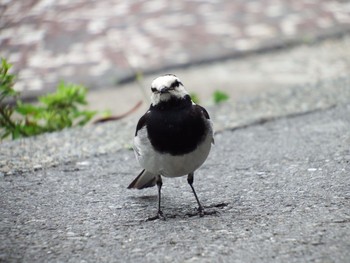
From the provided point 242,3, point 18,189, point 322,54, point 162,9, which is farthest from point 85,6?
point 18,189

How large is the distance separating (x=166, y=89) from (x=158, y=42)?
388 centimetres

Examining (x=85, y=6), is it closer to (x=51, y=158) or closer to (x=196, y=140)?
(x=51, y=158)

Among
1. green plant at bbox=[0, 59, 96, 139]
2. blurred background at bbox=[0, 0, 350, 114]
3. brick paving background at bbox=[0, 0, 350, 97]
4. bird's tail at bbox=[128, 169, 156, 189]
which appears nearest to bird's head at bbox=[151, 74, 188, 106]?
bird's tail at bbox=[128, 169, 156, 189]

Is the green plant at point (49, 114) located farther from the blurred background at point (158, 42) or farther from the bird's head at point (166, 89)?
the bird's head at point (166, 89)

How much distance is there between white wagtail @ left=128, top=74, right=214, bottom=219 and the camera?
3936 millimetres

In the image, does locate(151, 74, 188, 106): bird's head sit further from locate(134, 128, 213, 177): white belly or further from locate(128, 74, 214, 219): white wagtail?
locate(134, 128, 213, 177): white belly

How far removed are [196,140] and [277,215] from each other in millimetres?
566

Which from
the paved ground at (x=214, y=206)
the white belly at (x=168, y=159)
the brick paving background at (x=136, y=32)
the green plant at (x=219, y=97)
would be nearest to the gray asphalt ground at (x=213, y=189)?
the paved ground at (x=214, y=206)

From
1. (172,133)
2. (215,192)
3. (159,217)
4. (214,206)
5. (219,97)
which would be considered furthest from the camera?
(219,97)

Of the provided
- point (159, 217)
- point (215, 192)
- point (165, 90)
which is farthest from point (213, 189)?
point (165, 90)

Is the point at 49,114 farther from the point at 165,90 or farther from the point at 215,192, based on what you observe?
the point at 165,90

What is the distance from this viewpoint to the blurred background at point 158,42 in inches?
271

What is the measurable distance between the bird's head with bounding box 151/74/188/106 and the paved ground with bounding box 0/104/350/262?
0.64 m

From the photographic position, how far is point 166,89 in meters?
3.95
